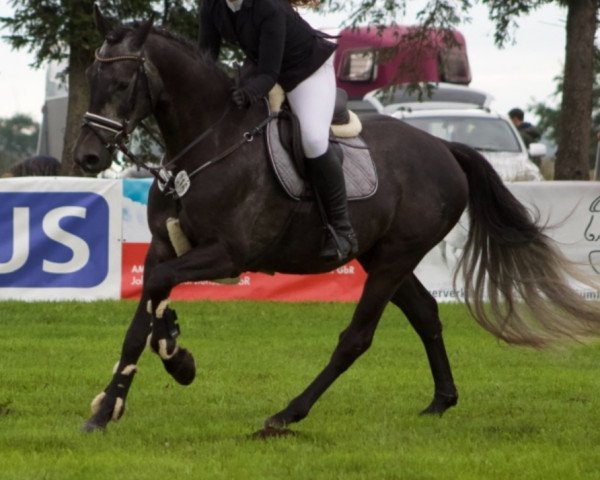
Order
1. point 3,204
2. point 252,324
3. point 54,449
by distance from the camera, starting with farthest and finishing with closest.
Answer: point 3,204
point 252,324
point 54,449

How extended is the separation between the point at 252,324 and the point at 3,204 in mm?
A: 3003

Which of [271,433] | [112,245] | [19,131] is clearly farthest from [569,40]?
[19,131]

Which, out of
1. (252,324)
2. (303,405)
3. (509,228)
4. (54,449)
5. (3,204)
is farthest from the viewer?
(3,204)

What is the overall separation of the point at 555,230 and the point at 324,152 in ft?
25.9

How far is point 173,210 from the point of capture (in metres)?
8.38

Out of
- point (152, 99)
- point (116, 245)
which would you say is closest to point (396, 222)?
point (152, 99)

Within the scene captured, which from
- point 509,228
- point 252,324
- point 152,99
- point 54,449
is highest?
point 152,99

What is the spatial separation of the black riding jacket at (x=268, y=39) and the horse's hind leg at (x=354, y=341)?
1.33m

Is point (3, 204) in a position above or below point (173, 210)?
below

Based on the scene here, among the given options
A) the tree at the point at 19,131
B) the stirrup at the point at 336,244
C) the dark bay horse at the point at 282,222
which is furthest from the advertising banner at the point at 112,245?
the tree at the point at 19,131

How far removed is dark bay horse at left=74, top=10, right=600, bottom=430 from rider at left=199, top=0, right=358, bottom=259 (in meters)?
0.15

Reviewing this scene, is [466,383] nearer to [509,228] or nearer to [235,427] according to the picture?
[509,228]

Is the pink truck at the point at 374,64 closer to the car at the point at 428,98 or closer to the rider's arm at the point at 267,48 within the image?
the car at the point at 428,98

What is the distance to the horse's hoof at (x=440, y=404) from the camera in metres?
9.59
